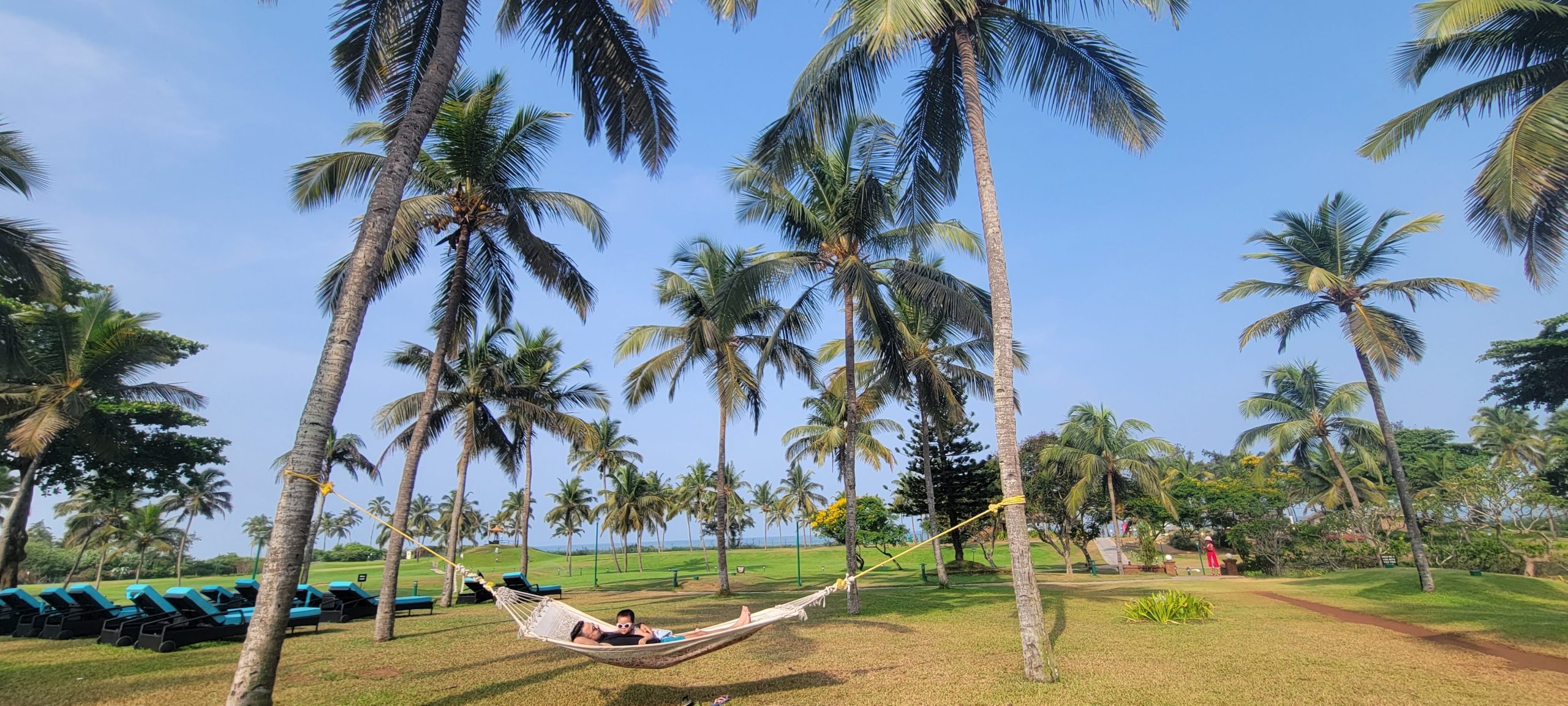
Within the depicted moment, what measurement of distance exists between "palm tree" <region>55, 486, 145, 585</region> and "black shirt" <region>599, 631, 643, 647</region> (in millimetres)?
45663

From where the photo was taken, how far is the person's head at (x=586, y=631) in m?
6.01

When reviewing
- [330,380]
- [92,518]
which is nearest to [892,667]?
[330,380]

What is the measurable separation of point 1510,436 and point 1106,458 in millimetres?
35349

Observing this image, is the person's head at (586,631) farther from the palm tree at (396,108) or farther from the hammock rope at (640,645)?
the palm tree at (396,108)

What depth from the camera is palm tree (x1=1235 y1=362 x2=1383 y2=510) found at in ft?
81.6

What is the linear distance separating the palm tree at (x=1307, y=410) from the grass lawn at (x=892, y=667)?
50.0 feet

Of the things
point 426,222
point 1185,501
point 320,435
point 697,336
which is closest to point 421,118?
point 320,435

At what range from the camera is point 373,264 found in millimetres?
5379

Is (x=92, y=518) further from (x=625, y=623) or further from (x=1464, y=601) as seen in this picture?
(x=1464, y=601)

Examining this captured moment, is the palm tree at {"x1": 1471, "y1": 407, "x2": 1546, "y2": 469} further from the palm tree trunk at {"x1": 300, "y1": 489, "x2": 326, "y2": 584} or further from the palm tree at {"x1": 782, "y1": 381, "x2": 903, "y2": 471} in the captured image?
the palm tree trunk at {"x1": 300, "y1": 489, "x2": 326, "y2": 584}

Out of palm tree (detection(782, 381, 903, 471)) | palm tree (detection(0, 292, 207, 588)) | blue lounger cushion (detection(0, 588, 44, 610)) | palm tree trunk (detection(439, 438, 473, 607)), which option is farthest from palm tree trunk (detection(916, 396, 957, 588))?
palm tree (detection(0, 292, 207, 588))

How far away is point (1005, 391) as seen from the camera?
22.8ft

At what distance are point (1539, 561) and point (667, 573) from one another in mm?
34375

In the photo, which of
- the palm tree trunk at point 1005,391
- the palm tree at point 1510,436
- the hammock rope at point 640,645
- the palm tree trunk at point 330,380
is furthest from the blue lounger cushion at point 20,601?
the palm tree at point 1510,436
